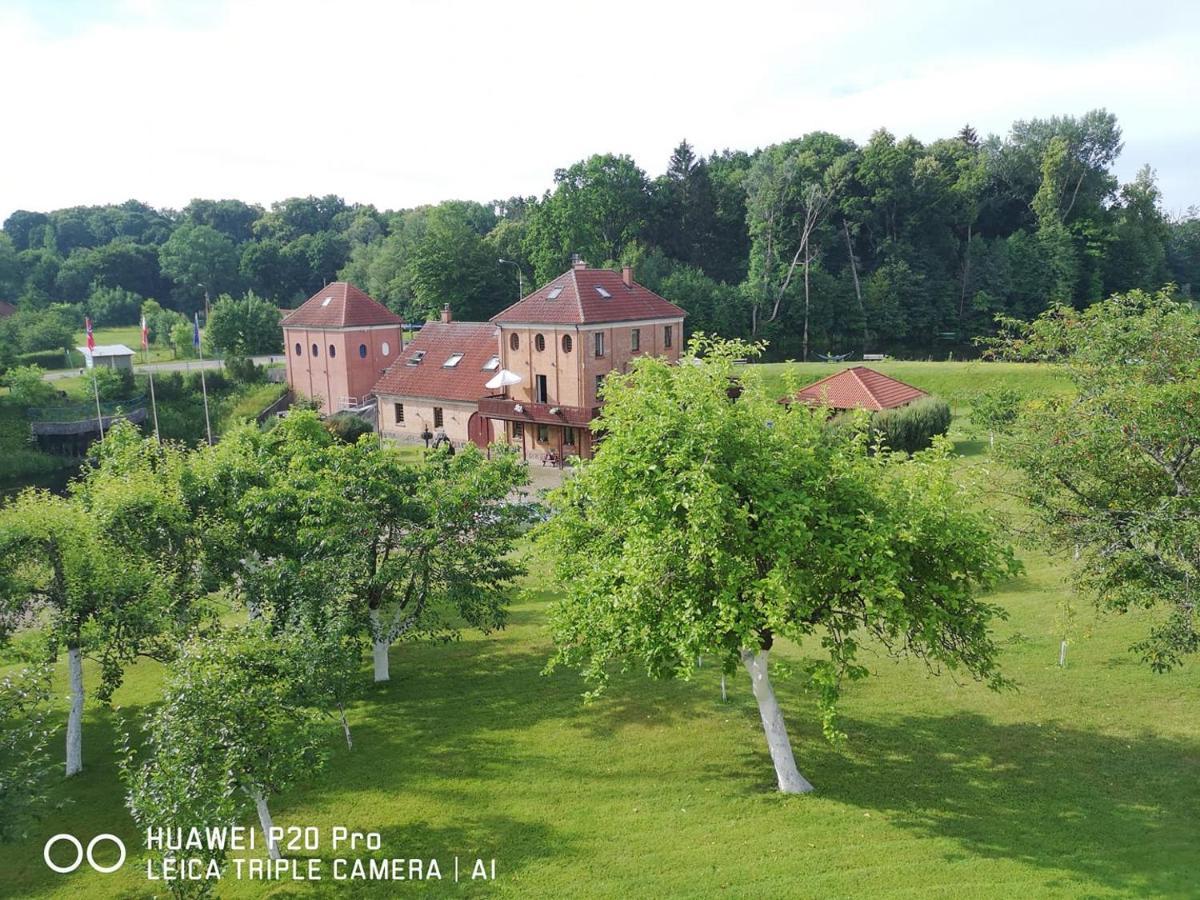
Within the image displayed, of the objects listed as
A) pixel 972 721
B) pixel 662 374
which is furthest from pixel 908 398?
pixel 662 374

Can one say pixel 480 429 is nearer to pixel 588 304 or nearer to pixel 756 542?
pixel 588 304

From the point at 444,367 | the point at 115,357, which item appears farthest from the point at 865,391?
the point at 115,357

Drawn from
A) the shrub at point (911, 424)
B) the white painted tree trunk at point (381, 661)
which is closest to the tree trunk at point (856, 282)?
the shrub at point (911, 424)

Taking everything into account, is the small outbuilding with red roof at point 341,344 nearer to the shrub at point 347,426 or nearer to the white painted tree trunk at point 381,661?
the shrub at point 347,426

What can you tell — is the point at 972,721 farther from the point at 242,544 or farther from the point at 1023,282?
the point at 1023,282

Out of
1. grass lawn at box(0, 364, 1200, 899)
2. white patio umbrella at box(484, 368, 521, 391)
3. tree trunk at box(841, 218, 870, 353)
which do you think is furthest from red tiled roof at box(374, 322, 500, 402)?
tree trunk at box(841, 218, 870, 353)

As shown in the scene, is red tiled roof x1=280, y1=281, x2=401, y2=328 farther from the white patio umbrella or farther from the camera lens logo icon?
the camera lens logo icon

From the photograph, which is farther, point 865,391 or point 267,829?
point 865,391
